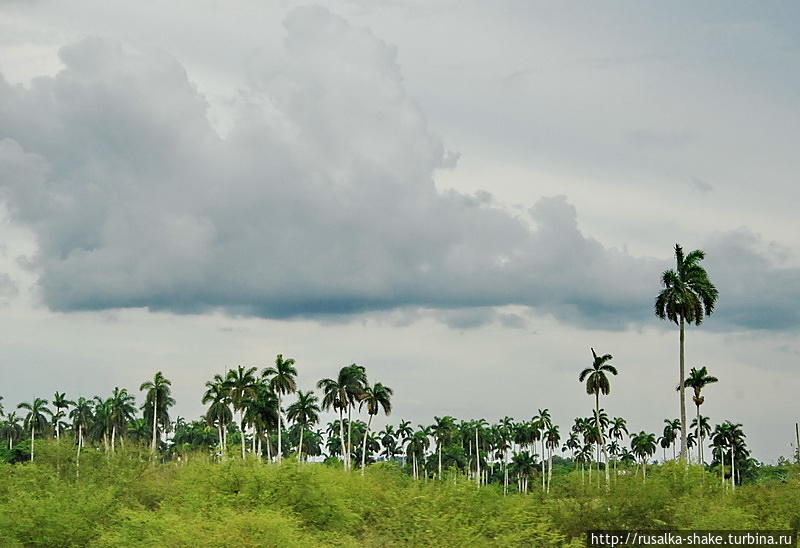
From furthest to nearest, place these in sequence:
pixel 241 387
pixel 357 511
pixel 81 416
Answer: pixel 81 416 < pixel 241 387 < pixel 357 511

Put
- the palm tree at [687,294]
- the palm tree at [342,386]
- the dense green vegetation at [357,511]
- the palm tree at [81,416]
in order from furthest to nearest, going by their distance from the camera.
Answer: the palm tree at [81,416]
the palm tree at [342,386]
the palm tree at [687,294]
the dense green vegetation at [357,511]

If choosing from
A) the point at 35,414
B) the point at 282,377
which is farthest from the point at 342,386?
the point at 35,414

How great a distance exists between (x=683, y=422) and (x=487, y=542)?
34.7m

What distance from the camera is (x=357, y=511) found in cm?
6391

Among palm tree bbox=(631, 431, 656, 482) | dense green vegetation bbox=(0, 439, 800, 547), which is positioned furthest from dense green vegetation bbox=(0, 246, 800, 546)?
palm tree bbox=(631, 431, 656, 482)

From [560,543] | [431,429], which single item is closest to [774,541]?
[560,543]

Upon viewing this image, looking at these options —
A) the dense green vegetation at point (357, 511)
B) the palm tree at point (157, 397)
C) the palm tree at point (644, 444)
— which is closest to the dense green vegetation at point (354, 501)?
the dense green vegetation at point (357, 511)

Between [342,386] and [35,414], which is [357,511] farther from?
[35,414]

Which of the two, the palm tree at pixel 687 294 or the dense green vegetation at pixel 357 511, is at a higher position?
the palm tree at pixel 687 294

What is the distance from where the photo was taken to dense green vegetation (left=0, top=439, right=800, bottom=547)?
45.7 metres

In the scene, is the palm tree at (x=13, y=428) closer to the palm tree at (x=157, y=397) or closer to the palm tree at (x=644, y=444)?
the palm tree at (x=157, y=397)

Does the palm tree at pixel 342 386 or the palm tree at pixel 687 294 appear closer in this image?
the palm tree at pixel 687 294

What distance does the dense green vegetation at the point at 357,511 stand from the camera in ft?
150

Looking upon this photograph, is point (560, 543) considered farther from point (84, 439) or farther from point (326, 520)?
point (84, 439)
